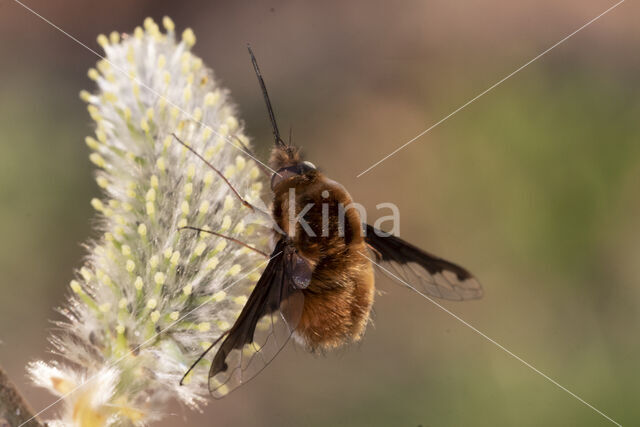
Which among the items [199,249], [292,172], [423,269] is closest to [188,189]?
[199,249]

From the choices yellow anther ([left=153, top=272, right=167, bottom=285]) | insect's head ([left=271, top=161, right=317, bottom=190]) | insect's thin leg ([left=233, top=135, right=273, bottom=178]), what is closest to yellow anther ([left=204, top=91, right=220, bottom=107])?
insect's thin leg ([left=233, top=135, right=273, bottom=178])

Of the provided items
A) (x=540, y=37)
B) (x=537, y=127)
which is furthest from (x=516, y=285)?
(x=540, y=37)

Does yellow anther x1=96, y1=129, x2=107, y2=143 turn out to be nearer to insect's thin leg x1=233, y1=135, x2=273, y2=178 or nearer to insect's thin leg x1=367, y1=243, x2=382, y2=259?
insect's thin leg x1=233, y1=135, x2=273, y2=178

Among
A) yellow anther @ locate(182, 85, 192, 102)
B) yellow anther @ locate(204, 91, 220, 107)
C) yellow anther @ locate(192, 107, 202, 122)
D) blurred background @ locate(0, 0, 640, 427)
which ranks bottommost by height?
blurred background @ locate(0, 0, 640, 427)

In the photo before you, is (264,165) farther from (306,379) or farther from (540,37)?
(540,37)

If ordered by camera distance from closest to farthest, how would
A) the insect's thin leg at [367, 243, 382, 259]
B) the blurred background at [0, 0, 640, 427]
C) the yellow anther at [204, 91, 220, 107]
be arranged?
the yellow anther at [204, 91, 220, 107]
the insect's thin leg at [367, 243, 382, 259]
the blurred background at [0, 0, 640, 427]

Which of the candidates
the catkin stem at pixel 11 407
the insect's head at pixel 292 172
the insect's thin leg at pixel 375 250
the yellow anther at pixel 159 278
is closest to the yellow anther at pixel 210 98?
the insect's head at pixel 292 172

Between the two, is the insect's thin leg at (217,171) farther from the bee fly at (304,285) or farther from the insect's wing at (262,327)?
the insect's wing at (262,327)

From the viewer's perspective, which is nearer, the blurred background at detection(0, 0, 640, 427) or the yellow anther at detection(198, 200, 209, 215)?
the yellow anther at detection(198, 200, 209, 215)
